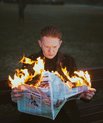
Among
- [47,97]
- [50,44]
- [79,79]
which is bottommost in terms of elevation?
[47,97]

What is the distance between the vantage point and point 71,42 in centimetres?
1597

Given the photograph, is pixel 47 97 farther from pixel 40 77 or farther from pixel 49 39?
pixel 49 39

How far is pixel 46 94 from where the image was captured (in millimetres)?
3664

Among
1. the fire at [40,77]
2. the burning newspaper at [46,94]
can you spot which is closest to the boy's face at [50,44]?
the fire at [40,77]

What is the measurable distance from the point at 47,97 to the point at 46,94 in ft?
0.09

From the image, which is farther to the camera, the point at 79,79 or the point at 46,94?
the point at 79,79

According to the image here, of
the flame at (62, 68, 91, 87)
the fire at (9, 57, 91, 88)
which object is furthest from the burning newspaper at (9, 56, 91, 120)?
the flame at (62, 68, 91, 87)

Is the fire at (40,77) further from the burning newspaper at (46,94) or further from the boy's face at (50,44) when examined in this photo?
the boy's face at (50,44)

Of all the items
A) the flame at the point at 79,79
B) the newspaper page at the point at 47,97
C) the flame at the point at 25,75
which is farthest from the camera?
the flame at the point at 79,79

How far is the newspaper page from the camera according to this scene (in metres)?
3.66

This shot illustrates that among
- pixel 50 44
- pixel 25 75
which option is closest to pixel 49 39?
pixel 50 44

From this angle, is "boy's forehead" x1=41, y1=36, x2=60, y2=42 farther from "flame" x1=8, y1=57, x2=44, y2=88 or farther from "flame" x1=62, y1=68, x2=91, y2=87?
"flame" x1=62, y1=68, x2=91, y2=87

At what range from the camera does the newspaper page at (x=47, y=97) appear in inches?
144

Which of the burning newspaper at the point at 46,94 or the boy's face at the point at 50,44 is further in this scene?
the boy's face at the point at 50,44
